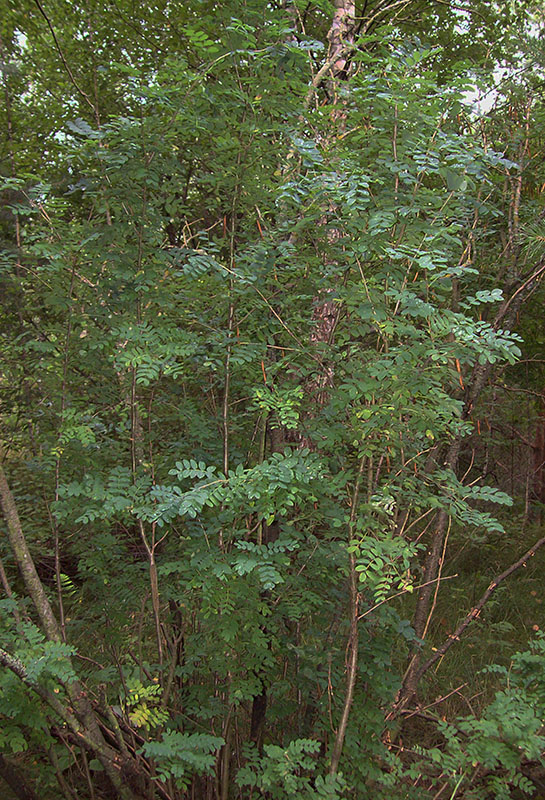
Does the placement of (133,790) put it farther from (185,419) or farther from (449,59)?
(449,59)

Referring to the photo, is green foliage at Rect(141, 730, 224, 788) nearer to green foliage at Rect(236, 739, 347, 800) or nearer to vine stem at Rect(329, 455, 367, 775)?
green foliage at Rect(236, 739, 347, 800)

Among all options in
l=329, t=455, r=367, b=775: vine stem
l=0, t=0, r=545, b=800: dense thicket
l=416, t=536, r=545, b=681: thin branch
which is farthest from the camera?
l=416, t=536, r=545, b=681: thin branch

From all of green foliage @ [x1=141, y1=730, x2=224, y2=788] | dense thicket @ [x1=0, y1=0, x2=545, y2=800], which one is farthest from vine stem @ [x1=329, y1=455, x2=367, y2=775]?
green foliage @ [x1=141, y1=730, x2=224, y2=788]

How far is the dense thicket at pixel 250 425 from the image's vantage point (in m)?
2.15

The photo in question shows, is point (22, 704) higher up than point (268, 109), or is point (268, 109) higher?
point (268, 109)

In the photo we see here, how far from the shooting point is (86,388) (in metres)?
2.76

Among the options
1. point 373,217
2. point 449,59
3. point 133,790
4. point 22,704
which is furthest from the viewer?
point 449,59

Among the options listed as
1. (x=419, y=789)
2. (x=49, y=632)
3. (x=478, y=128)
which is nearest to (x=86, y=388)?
(x=49, y=632)

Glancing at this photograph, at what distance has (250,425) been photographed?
2861mm

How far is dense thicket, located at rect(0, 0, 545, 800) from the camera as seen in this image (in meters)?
2.15

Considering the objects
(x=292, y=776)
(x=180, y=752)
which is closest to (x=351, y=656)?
(x=292, y=776)

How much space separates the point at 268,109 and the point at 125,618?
7.24 feet

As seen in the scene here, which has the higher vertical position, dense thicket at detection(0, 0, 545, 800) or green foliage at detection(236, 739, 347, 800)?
dense thicket at detection(0, 0, 545, 800)

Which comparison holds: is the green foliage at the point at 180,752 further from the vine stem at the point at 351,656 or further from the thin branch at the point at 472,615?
the thin branch at the point at 472,615
